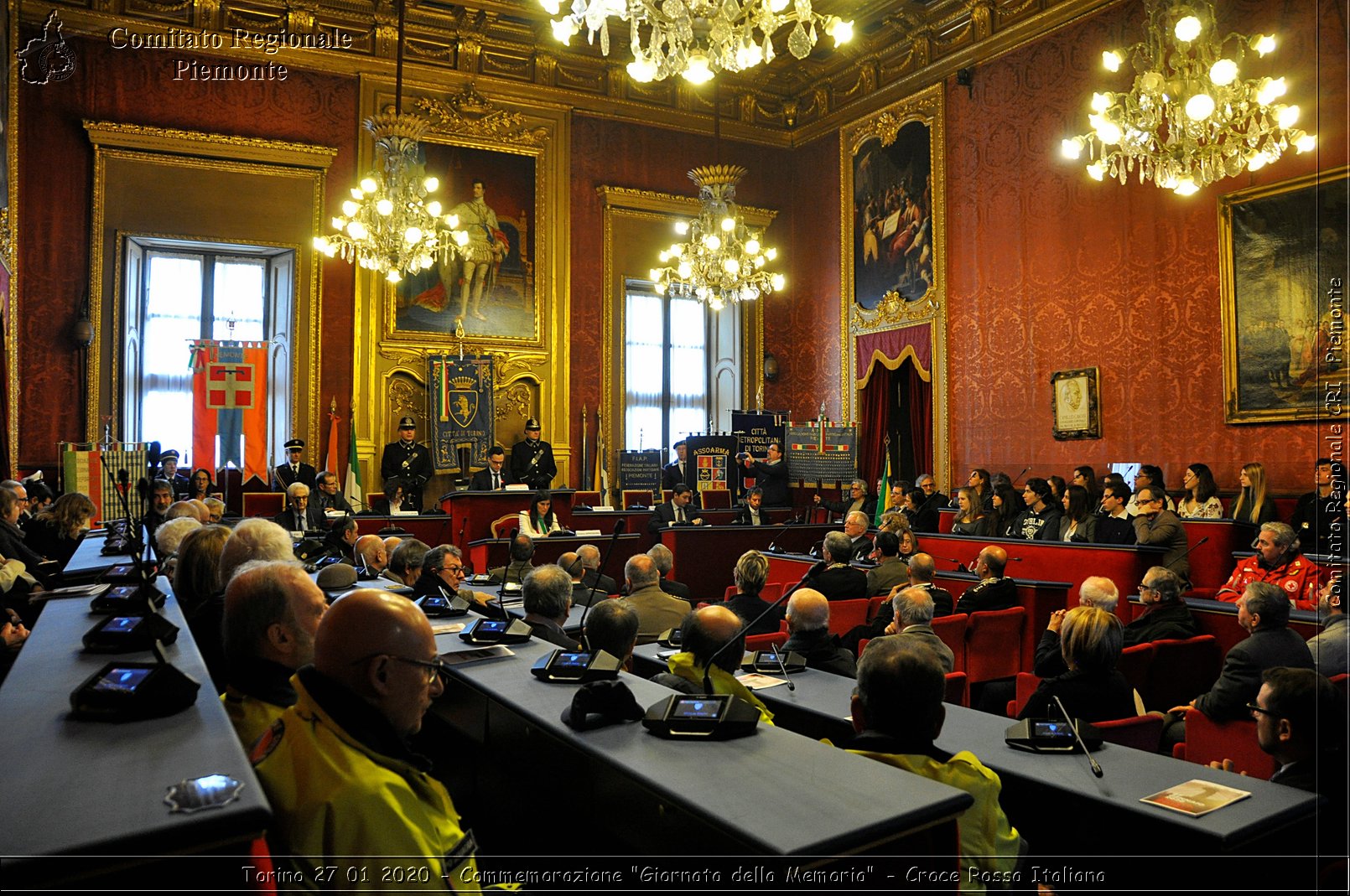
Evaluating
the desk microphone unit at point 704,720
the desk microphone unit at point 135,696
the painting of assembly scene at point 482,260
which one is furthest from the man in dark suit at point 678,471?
the desk microphone unit at point 135,696

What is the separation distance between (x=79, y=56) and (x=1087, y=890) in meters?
12.2

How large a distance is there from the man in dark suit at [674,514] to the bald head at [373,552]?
13.0 feet

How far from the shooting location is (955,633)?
5016 mm

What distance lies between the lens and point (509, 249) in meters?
12.0

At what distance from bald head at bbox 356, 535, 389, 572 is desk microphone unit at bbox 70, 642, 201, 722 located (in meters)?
3.91

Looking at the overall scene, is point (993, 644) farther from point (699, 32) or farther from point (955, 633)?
point (699, 32)

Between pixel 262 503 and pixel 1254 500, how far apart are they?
9458 millimetres

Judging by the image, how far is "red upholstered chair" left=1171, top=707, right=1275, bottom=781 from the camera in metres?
3.08

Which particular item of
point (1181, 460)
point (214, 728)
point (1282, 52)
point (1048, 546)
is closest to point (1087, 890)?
point (214, 728)

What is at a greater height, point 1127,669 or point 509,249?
point 509,249

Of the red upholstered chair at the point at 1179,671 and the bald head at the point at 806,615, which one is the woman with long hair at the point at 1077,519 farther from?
the bald head at the point at 806,615

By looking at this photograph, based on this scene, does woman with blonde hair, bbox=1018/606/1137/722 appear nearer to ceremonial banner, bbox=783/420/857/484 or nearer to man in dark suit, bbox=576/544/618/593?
man in dark suit, bbox=576/544/618/593

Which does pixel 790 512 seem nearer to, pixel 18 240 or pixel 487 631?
pixel 487 631

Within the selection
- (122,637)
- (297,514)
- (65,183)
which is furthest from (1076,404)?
(65,183)
